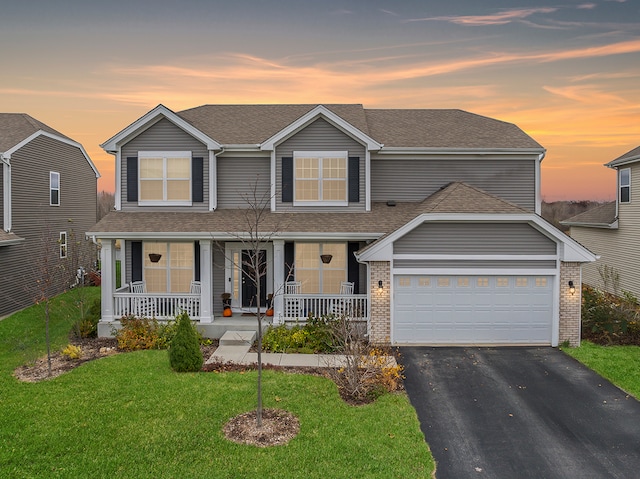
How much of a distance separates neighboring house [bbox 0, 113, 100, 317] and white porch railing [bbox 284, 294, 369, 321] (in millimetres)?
8666

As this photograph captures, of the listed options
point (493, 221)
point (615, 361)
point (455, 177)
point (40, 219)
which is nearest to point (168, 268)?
point (40, 219)

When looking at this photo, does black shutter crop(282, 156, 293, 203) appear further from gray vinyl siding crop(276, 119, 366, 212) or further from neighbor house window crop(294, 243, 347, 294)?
neighbor house window crop(294, 243, 347, 294)

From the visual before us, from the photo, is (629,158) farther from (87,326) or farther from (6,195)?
(6,195)

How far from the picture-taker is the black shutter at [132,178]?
14.7m

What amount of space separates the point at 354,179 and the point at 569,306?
316 inches

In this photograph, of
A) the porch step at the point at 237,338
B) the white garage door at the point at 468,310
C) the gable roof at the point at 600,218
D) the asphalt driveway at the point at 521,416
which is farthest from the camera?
the gable roof at the point at 600,218

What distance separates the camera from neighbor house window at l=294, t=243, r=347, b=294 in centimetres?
1454

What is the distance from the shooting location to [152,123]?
47.4 feet

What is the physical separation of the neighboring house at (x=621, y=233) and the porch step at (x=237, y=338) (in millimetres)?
14961

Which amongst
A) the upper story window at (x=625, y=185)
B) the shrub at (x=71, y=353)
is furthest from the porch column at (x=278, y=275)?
the upper story window at (x=625, y=185)

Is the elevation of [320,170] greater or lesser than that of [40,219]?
greater

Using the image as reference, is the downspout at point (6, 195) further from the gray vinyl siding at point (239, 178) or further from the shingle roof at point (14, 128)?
the gray vinyl siding at point (239, 178)

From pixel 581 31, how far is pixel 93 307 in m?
23.4

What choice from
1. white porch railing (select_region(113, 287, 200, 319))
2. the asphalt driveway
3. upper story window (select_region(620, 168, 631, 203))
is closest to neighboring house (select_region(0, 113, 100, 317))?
white porch railing (select_region(113, 287, 200, 319))
